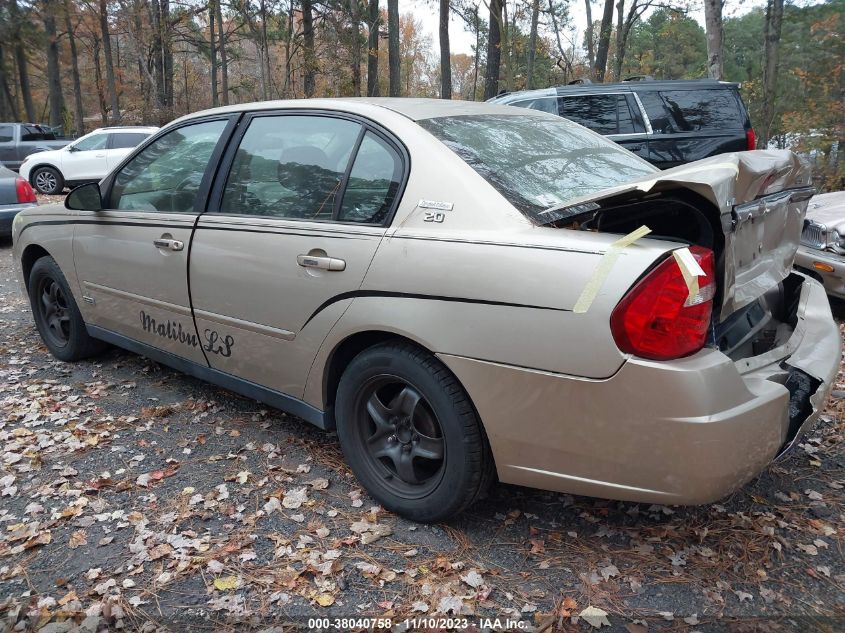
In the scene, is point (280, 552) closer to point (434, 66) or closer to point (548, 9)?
point (548, 9)

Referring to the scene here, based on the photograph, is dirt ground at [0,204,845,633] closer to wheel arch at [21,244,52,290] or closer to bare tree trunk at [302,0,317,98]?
wheel arch at [21,244,52,290]

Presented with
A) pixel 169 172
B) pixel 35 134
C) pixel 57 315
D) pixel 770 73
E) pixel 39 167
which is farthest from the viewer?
pixel 35 134

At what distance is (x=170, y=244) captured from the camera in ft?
11.7

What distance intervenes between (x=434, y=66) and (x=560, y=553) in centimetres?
6813

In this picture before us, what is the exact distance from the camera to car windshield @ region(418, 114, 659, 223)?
2.63 metres

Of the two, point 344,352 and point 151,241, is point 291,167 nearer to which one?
point 344,352

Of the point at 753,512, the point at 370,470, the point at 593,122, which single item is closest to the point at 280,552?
the point at 370,470

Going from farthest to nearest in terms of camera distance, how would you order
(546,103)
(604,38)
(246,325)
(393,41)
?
(604,38) < (393,41) < (546,103) < (246,325)

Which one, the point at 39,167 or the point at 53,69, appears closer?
the point at 39,167

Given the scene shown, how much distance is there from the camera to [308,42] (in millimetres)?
24703

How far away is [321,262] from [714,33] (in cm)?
1079

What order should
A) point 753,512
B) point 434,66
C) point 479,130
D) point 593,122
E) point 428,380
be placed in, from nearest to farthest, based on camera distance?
point 428,380 < point 753,512 < point 479,130 < point 593,122 < point 434,66

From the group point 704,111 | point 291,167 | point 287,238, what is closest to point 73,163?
point 704,111

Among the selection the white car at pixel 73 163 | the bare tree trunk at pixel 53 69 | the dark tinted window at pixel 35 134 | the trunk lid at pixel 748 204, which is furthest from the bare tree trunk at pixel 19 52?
the trunk lid at pixel 748 204
